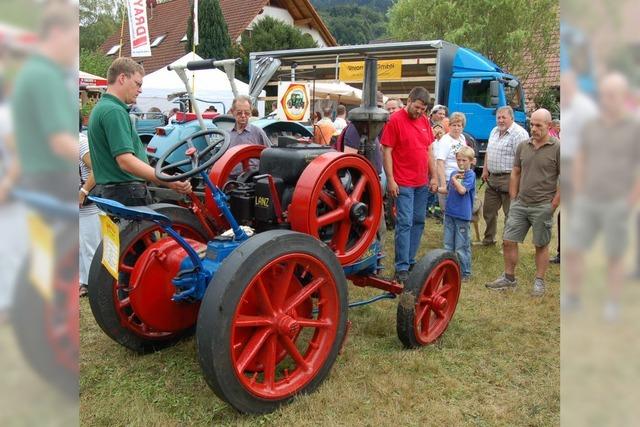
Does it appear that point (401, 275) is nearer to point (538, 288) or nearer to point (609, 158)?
point (538, 288)

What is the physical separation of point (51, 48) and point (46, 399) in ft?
1.26

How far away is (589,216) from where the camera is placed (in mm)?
604

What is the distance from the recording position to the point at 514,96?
1335 centimetres

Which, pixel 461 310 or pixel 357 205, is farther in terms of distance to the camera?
pixel 461 310

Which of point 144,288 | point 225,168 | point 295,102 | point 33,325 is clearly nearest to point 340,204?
point 225,168

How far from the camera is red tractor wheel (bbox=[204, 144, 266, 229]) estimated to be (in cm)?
331

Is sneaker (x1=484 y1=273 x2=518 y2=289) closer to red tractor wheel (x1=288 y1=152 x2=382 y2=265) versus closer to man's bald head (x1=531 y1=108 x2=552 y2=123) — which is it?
man's bald head (x1=531 y1=108 x2=552 y2=123)

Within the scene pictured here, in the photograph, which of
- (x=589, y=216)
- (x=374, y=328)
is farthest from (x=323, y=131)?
(x=589, y=216)

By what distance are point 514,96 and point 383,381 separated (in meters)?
11.8

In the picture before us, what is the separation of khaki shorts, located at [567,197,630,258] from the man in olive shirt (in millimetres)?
3986

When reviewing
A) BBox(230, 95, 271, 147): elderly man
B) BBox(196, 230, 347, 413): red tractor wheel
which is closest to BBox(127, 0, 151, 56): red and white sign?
BBox(230, 95, 271, 147): elderly man

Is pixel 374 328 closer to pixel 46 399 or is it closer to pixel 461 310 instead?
pixel 461 310

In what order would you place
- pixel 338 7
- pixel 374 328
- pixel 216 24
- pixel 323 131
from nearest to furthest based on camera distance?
pixel 374 328, pixel 323 131, pixel 216 24, pixel 338 7

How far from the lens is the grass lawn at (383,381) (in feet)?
8.93
